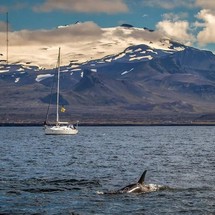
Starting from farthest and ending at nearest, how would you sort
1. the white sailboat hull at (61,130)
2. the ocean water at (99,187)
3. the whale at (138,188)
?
the white sailboat hull at (61,130) < the whale at (138,188) < the ocean water at (99,187)

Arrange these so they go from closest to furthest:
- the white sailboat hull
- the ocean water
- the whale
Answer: the ocean water < the whale < the white sailboat hull

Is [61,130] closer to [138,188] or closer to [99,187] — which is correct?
[99,187]

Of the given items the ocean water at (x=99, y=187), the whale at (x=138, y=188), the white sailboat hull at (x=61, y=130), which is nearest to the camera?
the ocean water at (x=99, y=187)

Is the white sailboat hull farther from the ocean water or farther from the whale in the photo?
the whale

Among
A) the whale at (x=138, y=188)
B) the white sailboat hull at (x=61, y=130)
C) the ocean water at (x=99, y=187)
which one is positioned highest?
the whale at (x=138, y=188)

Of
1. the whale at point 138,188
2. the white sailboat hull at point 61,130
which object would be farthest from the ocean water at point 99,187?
the white sailboat hull at point 61,130

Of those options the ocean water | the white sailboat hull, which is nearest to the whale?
the ocean water

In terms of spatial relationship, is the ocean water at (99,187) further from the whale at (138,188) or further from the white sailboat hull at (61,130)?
the white sailboat hull at (61,130)

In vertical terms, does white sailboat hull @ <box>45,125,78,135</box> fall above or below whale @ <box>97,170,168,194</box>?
below

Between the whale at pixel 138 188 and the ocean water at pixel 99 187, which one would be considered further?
the whale at pixel 138 188

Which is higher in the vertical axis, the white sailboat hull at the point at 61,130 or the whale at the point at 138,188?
the whale at the point at 138,188

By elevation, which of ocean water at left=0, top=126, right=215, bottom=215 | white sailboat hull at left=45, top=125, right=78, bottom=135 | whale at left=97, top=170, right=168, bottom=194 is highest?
whale at left=97, top=170, right=168, bottom=194

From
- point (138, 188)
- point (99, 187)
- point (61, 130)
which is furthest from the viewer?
point (61, 130)

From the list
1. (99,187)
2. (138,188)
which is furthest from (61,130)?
(138,188)
